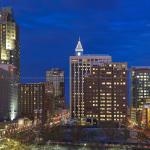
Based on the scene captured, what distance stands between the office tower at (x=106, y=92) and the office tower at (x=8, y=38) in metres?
17.8

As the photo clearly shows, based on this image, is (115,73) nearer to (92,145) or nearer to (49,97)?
(49,97)

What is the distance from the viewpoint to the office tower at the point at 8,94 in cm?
8744

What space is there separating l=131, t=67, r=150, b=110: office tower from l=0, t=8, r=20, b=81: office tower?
2465 centimetres

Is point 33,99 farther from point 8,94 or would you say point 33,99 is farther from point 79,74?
point 8,94

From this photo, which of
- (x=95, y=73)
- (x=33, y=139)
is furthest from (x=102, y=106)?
(x=33, y=139)

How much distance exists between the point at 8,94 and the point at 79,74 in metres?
21.0

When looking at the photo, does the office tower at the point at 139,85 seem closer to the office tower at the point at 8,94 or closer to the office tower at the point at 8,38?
the office tower at the point at 8,38

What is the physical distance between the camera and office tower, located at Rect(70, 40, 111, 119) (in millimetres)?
102863

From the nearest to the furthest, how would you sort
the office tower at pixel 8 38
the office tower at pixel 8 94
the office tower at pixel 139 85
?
the office tower at pixel 8 94 → the office tower at pixel 8 38 → the office tower at pixel 139 85

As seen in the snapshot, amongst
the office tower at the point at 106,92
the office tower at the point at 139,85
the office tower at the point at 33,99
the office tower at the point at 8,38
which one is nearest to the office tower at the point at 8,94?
the office tower at the point at 106,92

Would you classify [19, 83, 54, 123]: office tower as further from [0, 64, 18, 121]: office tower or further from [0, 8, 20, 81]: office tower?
[0, 64, 18, 121]: office tower

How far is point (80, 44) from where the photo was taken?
382 ft

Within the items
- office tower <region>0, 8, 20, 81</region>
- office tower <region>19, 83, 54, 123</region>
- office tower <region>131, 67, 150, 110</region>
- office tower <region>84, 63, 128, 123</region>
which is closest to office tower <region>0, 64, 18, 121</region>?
office tower <region>84, 63, 128, 123</region>

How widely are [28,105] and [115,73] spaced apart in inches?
830
